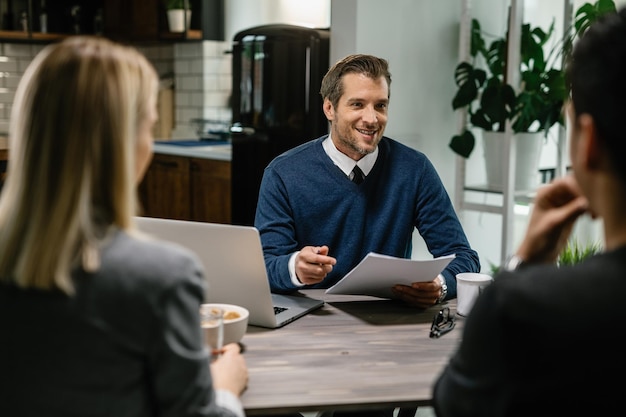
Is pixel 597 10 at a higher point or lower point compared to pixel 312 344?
higher

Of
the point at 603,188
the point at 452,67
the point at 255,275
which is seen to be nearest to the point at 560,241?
the point at 603,188

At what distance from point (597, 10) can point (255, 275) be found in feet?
7.36

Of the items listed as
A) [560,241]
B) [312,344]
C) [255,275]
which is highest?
[560,241]

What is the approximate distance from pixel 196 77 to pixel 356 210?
364cm

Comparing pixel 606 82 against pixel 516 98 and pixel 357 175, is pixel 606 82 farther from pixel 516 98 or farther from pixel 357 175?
pixel 516 98

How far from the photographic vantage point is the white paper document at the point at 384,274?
171 cm

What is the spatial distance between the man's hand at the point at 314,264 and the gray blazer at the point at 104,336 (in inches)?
32.6

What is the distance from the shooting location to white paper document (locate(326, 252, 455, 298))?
5.62ft

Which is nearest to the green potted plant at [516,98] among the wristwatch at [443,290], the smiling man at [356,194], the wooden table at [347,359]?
the smiling man at [356,194]

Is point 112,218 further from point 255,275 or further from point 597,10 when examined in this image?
point 597,10

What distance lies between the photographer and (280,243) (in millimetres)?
2205

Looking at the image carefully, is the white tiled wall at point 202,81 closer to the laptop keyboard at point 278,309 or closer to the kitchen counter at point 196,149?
the kitchen counter at point 196,149

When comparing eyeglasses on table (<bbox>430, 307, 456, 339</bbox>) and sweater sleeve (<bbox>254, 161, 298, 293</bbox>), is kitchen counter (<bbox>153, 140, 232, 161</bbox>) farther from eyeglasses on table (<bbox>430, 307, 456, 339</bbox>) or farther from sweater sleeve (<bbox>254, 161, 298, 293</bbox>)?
eyeglasses on table (<bbox>430, 307, 456, 339</bbox>)

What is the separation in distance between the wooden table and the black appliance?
241 centimetres
